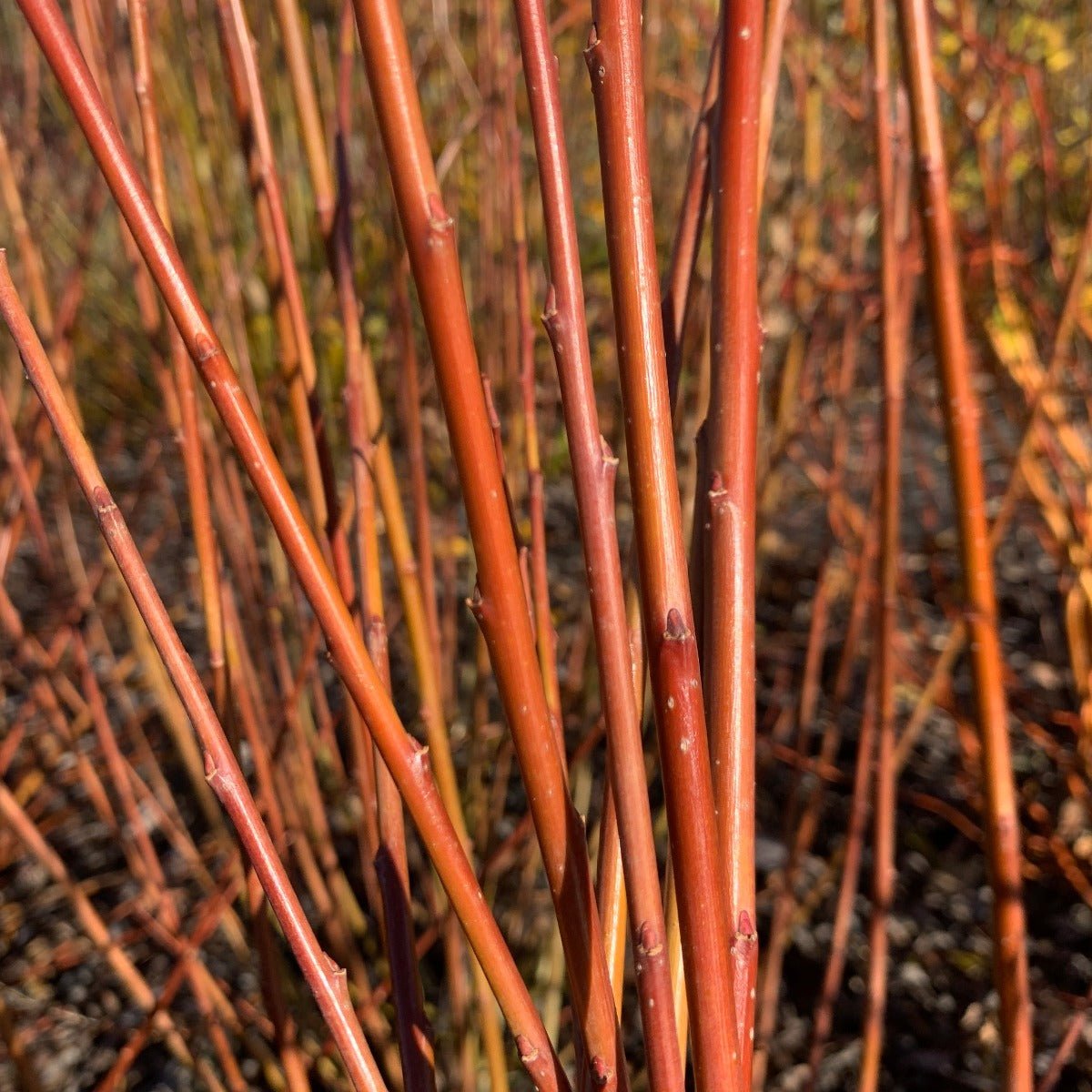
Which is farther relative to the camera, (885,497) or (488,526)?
(885,497)

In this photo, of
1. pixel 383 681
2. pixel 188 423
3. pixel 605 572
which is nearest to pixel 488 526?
pixel 605 572

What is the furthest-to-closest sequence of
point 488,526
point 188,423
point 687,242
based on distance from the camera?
point 188,423 → point 687,242 → point 488,526

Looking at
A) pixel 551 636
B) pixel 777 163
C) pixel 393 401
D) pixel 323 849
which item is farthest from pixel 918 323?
pixel 551 636

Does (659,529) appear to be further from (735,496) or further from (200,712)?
(200,712)

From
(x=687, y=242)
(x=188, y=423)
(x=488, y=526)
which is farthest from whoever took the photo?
(x=188, y=423)

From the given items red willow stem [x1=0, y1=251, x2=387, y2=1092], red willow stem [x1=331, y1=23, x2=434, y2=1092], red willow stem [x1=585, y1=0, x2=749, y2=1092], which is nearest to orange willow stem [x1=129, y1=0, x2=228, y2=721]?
red willow stem [x1=331, y1=23, x2=434, y2=1092]

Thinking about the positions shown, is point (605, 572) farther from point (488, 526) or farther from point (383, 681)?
point (383, 681)

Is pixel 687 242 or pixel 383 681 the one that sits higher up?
pixel 687 242
